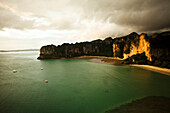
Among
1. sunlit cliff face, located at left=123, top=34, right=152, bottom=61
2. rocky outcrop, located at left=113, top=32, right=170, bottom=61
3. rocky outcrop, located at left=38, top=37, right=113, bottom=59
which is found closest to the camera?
rocky outcrop, located at left=113, top=32, right=170, bottom=61

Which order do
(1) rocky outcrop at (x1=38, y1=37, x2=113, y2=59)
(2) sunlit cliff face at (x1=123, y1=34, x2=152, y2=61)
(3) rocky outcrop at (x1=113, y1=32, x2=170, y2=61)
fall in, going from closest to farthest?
(3) rocky outcrop at (x1=113, y1=32, x2=170, y2=61) → (2) sunlit cliff face at (x1=123, y1=34, x2=152, y2=61) → (1) rocky outcrop at (x1=38, y1=37, x2=113, y2=59)

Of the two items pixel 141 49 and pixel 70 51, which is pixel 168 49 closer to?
pixel 141 49

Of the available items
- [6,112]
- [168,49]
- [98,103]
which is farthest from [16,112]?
[168,49]

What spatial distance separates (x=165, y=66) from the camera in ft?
149

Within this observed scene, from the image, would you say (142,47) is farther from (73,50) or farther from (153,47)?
(73,50)

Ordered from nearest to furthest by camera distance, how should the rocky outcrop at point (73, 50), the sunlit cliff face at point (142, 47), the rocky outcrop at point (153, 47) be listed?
the rocky outcrop at point (153, 47), the sunlit cliff face at point (142, 47), the rocky outcrop at point (73, 50)

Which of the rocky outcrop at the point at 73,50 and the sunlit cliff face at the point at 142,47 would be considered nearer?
the sunlit cliff face at the point at 142,47

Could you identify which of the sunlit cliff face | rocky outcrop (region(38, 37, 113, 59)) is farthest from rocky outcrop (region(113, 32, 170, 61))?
rocky outcrop (region(38, 37, 113, 59))

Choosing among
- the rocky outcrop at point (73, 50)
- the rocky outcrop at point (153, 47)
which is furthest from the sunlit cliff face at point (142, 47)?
the rocky outcrop at point (73, 50)

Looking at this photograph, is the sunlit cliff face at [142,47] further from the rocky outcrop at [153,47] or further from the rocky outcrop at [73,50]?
the rocky outcrop at [73,50]

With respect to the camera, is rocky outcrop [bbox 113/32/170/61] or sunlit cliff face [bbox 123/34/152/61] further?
sunlit cliff face [bbox 123/34/152/61]

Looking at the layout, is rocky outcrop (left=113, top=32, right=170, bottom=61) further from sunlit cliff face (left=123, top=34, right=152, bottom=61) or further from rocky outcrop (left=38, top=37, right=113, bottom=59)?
rocky outcrop (left=38, top=37, right=113, bottom=59)

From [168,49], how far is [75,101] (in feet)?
223

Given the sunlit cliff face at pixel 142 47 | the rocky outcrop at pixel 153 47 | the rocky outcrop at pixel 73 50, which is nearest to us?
Answer: the rocky outcrop at pixel 153 47
